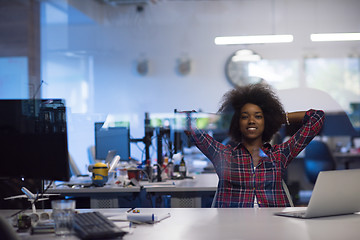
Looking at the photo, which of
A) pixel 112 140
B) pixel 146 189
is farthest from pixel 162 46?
pixel 146 189

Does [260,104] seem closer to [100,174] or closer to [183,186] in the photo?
[183,186]

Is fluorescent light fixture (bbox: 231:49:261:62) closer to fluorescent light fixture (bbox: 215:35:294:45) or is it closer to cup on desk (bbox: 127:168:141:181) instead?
fluorescent light fixture (bbox: 215:35:294:45)

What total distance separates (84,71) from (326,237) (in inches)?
224

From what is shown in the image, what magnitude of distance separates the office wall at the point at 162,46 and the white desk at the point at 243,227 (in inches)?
178

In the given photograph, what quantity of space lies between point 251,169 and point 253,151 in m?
0.12

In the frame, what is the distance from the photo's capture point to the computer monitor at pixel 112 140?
3.57 meters

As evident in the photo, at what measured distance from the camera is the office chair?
5.41 m

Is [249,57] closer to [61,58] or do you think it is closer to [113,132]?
[61,58]

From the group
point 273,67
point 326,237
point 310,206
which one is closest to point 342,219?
point 310,206

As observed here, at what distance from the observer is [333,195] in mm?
1845

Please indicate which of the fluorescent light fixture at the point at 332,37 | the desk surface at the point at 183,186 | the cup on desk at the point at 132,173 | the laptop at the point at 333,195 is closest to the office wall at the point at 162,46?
the fluorescent light fixture at the point at 332,37

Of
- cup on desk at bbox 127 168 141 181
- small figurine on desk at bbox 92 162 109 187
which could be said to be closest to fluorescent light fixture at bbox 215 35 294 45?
cup on desk at bbox 127 168 141 181

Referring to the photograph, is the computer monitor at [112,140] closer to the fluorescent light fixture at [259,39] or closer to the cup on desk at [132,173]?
the cup on desk at [132,173]

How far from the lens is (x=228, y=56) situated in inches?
259
